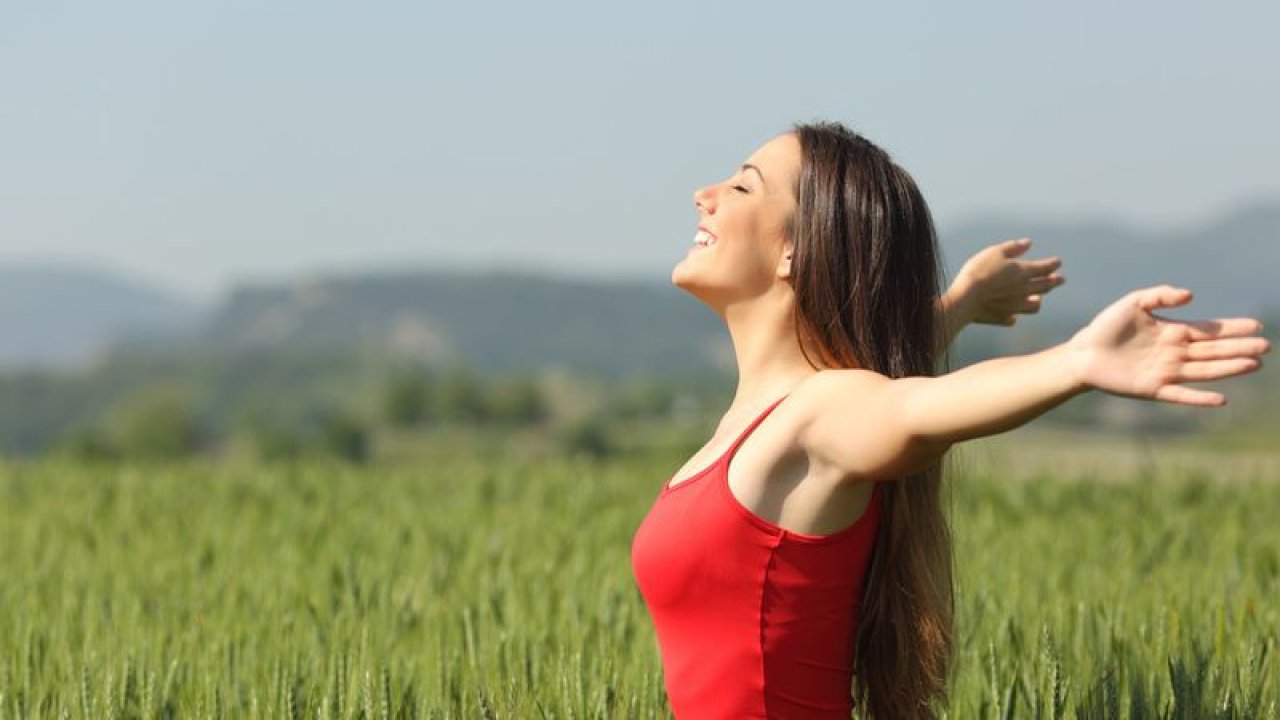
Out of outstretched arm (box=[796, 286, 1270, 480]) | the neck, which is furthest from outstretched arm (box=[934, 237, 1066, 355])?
outstretched arm (box=[796, 286, 1270, 480])

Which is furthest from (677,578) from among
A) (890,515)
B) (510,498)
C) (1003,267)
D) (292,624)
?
(510,498)

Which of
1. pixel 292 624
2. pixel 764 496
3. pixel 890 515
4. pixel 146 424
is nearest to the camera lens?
pixel 764 496

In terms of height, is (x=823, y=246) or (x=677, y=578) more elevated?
(x=823, y=246)

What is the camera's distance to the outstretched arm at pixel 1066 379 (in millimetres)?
1973

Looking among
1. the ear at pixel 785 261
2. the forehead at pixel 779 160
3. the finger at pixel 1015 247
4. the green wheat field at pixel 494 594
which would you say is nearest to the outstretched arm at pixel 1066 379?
the ear at pixel 785 261

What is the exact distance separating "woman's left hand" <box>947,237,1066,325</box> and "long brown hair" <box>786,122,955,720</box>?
0.50 metres

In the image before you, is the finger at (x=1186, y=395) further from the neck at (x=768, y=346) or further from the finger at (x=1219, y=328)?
the neck at (x=768, y=346)

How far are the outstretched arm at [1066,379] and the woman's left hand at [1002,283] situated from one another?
97 cm

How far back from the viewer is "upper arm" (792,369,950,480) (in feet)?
7.26

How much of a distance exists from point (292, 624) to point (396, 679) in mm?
912

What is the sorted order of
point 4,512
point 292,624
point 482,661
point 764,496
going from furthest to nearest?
1. point 4,512
2. point 292,624
3. point 482,661
4. point 764,496

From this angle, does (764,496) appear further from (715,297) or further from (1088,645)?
(1088,645)

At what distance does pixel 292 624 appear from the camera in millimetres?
4238

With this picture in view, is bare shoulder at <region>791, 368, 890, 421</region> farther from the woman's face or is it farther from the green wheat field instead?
the green wheat field
